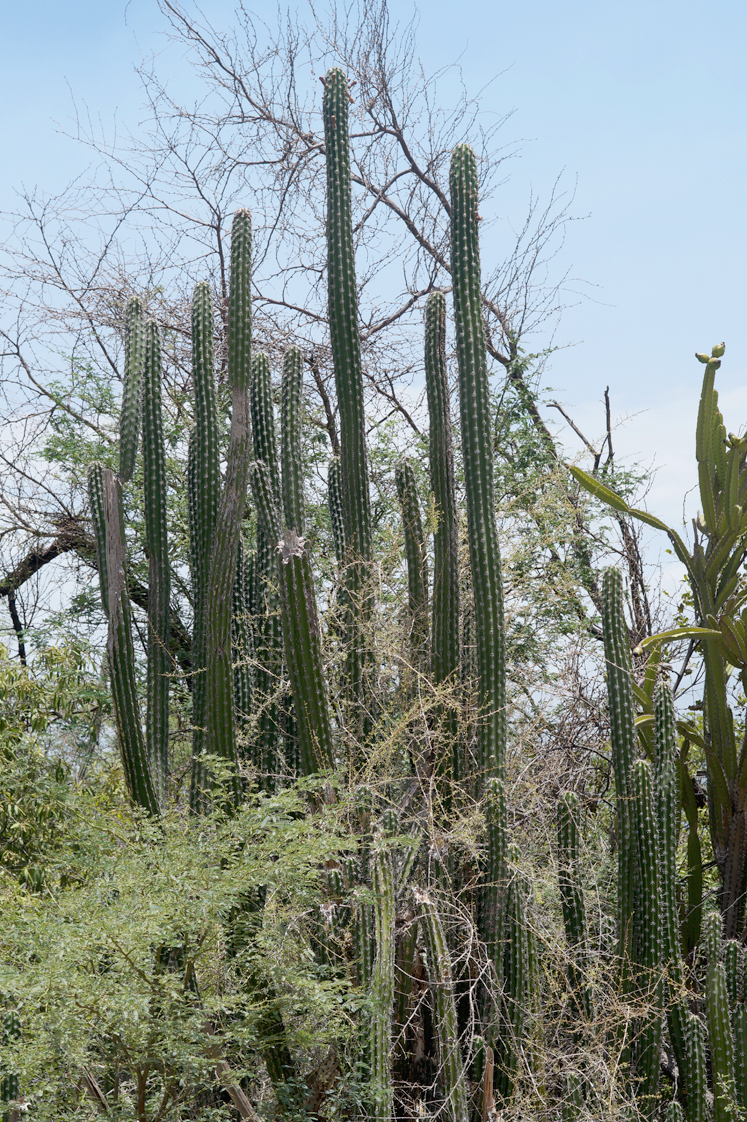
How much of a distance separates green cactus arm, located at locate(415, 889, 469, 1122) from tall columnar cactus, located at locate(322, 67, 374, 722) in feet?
3.73

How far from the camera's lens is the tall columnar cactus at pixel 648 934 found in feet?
14.3

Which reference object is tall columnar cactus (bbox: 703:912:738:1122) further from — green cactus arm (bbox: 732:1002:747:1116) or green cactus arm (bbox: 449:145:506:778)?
green cactus arm (bbox: 449:145:506:778)

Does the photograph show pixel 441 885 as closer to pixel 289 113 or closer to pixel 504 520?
pixel 504 520

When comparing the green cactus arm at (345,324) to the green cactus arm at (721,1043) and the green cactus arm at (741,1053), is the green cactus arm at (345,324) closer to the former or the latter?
the green cactus arm at (721,1043)

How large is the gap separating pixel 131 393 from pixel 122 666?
1.40 m

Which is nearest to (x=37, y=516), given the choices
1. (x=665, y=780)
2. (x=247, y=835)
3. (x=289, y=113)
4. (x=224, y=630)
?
(x=289, y=113)

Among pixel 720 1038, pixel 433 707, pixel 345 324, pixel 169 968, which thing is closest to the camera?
pixel 169 968

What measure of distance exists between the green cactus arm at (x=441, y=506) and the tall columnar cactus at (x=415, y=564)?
10 centimetres

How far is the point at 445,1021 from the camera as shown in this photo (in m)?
3.82

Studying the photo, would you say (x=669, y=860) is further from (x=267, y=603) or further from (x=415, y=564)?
(x=267, y=603)

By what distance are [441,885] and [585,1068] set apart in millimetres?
1070

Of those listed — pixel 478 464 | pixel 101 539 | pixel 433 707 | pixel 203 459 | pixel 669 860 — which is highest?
pixel 203 459

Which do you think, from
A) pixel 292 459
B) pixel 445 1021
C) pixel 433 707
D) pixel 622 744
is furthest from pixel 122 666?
pixel 622 744

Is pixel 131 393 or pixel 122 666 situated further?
pixel 131 393
